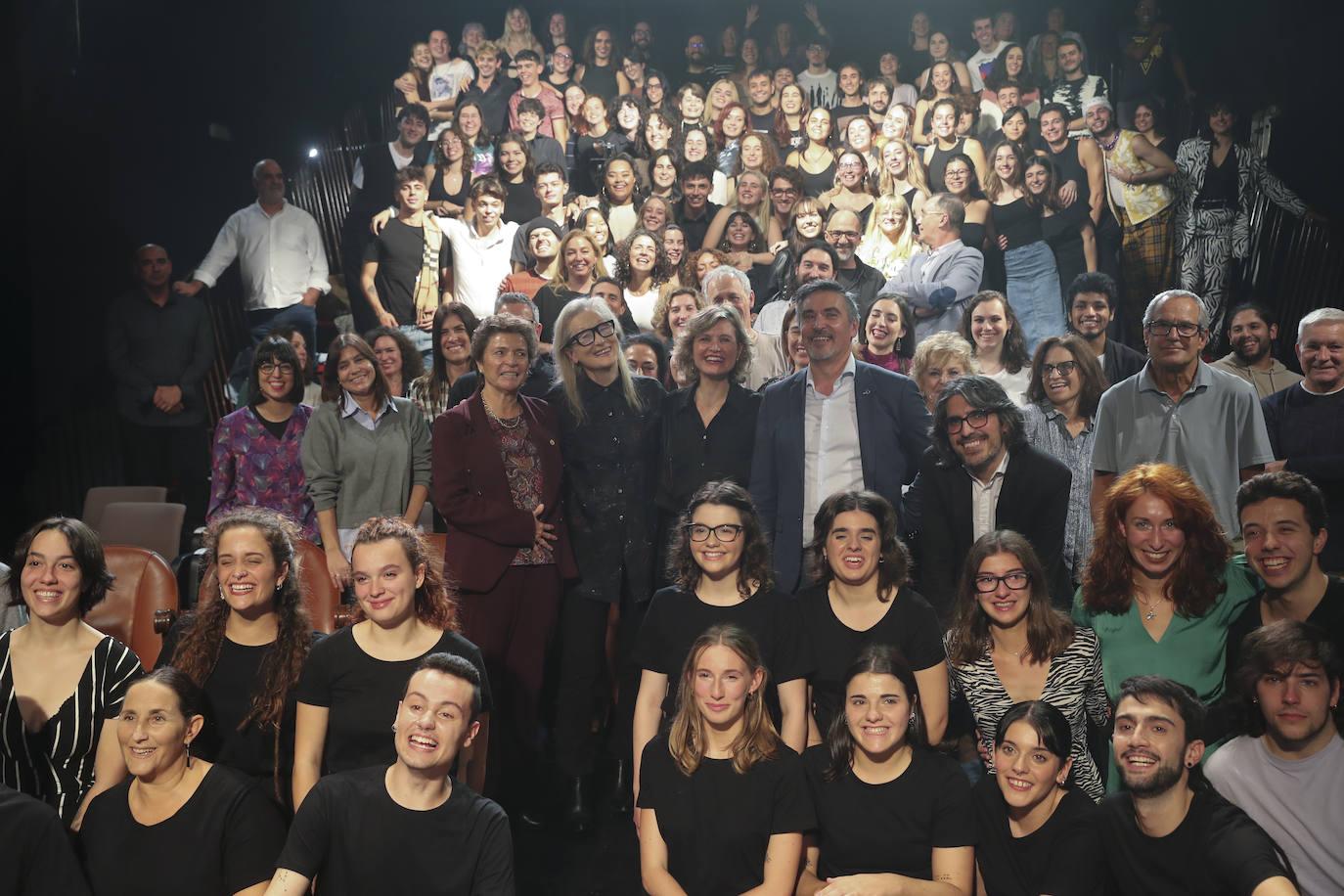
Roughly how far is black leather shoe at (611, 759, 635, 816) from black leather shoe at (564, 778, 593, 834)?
12 cm

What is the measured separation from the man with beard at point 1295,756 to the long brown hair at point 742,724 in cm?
93

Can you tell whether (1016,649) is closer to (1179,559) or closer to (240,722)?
(1179,559)

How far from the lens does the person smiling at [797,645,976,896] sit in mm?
2273

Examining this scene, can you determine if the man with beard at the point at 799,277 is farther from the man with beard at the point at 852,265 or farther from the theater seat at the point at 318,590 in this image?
the theater seat at the point at 318,590

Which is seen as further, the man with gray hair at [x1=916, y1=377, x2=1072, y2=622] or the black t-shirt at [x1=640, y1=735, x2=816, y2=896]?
the man with gray hair at [x1=916, y1=377, x2=1072, y2=622]

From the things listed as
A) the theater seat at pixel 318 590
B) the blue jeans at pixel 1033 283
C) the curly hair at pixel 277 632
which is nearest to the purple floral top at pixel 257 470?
the theater seat at pixel 318 590

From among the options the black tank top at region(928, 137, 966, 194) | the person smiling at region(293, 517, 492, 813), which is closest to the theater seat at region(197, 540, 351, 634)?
the person smiling at region(293, 517, 492, 813)

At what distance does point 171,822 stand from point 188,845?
0.06m

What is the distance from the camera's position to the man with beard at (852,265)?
216 inches

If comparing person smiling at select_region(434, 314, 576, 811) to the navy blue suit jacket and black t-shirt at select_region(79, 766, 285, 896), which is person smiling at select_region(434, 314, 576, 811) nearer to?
the navy blue suit jacket

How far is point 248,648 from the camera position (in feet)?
8.52

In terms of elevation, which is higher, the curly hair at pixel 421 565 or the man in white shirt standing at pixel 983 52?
the man in white shirt standing at pixel 983 52

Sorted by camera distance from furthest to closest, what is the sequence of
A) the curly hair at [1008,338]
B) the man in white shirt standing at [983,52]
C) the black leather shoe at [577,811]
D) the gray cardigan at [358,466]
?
the man in white shirt standing at [983,52], the curly hair at [1008,338], the gray cardigan at [358,466], the black leather shoe at [577,811]

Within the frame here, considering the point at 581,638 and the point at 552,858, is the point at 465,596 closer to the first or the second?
the point at 581,638
